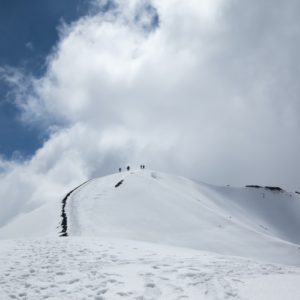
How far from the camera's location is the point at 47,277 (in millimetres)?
9797

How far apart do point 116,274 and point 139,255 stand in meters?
3.06

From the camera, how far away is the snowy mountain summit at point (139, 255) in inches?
330

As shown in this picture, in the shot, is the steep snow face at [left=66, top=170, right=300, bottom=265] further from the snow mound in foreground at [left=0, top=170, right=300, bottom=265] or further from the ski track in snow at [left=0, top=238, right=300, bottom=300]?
the ski track in snow at [left=0, top=238, right=300, bottom=300]

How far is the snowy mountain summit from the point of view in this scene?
838cm

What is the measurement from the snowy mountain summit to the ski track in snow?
0.02 m

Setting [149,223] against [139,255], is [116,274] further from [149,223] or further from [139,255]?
[149,223]

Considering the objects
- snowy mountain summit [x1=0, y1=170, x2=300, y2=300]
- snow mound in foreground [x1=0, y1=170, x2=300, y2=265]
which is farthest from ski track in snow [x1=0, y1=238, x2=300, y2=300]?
snow mound in foreground [x1=0, y1=170, x2=300, y2=265]

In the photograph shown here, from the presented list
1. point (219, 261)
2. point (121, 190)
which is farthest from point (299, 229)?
point (219, 261)

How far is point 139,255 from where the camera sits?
13.0 meters

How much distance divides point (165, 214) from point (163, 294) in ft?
72.5

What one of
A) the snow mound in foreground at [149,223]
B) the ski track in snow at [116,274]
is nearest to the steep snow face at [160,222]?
the snow mound in foreground at [149,223]

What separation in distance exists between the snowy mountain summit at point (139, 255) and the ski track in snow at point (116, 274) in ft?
0.08

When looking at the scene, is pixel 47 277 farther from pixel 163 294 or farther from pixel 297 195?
pixel 297 195

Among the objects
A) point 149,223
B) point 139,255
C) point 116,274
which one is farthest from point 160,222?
point 116,274
